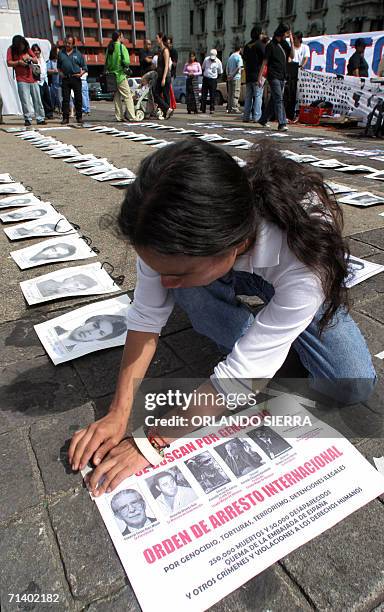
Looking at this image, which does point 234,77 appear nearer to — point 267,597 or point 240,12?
point 267,597

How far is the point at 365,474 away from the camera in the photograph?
3.63 ft

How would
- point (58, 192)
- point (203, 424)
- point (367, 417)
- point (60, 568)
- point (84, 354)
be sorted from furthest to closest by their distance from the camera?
point (58, 192), point (84, 354), point (367, 417), point (203, 424), point (60, 568)

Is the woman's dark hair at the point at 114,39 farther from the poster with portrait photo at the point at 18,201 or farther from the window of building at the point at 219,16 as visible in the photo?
the window of building at the point at 219,16

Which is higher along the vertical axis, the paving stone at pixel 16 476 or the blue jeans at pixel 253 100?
the blue jeans at pixel 253 100

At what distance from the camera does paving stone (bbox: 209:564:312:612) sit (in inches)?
33.3

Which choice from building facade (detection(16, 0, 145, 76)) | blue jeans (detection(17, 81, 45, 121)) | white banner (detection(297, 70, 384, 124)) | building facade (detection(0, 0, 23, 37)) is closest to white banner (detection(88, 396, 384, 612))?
white banner (detection(297, 70, 384, 124))

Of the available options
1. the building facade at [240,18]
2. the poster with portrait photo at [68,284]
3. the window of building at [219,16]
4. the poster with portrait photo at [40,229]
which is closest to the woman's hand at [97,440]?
the poster with portrait photo at [68,284]

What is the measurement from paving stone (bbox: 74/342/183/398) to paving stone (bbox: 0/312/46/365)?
0.69ft

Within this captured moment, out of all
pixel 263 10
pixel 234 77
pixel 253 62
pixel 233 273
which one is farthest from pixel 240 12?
pixel 233 273

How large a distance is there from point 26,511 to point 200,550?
1.44 feet

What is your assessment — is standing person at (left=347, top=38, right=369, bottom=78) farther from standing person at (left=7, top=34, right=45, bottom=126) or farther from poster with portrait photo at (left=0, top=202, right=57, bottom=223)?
poster with portrait photo at (left=0, top=202, right=57, bottom=223)

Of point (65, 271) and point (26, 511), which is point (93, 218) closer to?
point (65, 271)

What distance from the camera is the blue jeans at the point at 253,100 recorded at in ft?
25.9

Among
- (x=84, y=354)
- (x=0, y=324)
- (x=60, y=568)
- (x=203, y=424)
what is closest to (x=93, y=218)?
(x=0, y=324)
